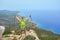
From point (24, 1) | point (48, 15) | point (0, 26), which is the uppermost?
point (24, 1)

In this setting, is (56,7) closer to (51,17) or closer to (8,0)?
(51,17)

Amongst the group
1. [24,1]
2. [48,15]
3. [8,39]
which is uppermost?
[24,1]

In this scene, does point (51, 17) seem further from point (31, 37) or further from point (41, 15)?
point (31, 37)

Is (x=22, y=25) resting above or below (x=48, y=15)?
below

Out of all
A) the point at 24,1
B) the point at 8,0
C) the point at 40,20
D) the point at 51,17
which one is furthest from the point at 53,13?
the point at 8,0

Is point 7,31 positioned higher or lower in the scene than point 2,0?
lower

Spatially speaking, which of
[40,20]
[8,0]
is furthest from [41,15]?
[8,0]
